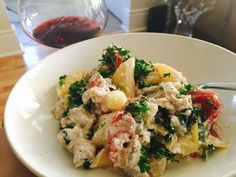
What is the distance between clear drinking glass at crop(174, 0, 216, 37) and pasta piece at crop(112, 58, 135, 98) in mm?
797

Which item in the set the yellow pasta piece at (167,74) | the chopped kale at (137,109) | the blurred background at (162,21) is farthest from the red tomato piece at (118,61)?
the blurred background at (162,21)

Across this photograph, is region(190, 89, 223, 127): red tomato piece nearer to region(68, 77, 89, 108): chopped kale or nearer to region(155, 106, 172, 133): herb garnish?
region(155, 106, 172, 133): herb garnish

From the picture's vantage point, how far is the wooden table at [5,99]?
626mm

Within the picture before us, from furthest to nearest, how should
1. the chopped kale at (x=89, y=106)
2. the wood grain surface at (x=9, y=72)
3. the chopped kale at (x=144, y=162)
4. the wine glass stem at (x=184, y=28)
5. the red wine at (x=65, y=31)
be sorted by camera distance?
the wine glass stem at (x=184, y=28)
the wood grain surface at (x=9, y=72)
the red wine at (x=65, y=31)
the chopped kale at (x=89, y=106)
the chopped kale at (x=144, y=162)

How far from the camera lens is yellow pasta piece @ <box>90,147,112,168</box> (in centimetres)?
58

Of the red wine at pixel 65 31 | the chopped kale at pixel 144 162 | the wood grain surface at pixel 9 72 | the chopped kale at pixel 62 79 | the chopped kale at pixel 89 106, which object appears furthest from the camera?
the wood grain surface at pixel 9 72

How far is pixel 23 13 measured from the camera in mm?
978

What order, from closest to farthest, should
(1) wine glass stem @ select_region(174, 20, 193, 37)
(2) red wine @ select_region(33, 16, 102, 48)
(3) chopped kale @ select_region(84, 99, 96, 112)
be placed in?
(3) chopped kale @ select_region(84, 99, 96, 112), (2) red wine @ select_region(33, 16, 102, 48), (1) wine glass stem @ select_region(174, 20, 193, 37)

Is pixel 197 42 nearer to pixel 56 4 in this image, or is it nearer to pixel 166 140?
pixel 166 140

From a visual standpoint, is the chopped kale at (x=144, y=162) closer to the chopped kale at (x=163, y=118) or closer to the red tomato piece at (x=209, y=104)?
the chopped kale at (x=163, y=118)

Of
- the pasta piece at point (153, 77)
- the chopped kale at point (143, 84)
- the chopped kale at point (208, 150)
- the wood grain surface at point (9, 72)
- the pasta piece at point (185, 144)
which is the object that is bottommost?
the wood grain surface at point (9, 72)

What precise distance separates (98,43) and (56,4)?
1.05 ft

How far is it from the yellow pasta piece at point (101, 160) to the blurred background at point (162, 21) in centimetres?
96

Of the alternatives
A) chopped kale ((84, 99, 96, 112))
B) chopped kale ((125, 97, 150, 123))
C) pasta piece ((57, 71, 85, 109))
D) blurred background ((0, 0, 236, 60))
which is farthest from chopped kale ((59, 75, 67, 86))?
blurred background ((0, 0, 236, 60))
